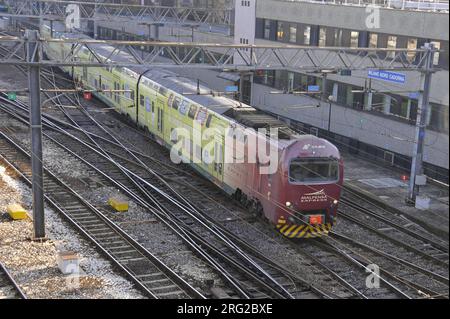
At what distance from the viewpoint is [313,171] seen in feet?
56.1

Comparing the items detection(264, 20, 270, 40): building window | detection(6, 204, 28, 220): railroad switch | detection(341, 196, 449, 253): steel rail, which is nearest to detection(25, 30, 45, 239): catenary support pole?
detection(6, 204, 28, 220): railroad switch

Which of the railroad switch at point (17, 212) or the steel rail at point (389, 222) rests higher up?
the railroad switch at point (17, 212)

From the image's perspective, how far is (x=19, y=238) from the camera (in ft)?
55.6

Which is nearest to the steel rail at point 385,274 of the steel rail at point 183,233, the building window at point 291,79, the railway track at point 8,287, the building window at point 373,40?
the steel rail at point 183,233

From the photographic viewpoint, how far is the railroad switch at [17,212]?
60.1 ft

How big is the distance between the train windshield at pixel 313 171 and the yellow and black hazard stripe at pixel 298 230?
1.29m

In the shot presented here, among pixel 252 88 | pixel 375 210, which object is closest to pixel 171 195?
pixel 375 210

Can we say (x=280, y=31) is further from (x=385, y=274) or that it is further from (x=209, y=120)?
(x=385, y=274)

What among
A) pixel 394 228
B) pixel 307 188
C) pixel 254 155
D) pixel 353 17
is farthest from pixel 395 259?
pixel 353 17

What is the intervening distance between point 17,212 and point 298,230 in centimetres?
856

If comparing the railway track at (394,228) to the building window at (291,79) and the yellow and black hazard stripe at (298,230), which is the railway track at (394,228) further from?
the building window at (291,79)

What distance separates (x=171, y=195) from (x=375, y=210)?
7.34 metres

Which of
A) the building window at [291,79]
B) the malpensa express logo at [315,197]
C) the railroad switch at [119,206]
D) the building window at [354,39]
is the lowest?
the railroad switch at [119,206]
